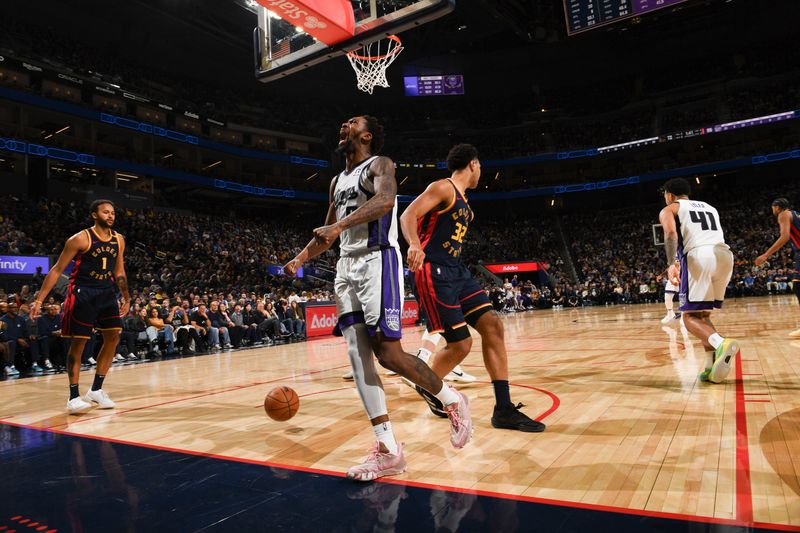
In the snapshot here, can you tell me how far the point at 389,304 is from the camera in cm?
265

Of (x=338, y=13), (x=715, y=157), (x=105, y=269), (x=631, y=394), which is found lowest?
(x=631, y=394)

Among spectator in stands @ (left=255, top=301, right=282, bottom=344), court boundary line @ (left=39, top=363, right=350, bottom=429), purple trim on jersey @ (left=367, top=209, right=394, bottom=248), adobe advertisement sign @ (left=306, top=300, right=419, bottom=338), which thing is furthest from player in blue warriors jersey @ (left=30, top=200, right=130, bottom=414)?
adobe advertisement sign @ (left=306, top=300, right=419, bottom=338)

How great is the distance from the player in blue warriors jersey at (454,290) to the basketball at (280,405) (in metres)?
0.99

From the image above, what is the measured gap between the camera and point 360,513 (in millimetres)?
2045

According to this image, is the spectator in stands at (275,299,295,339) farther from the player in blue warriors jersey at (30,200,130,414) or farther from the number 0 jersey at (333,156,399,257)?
the number 0 jersey at (333,156,399,257)

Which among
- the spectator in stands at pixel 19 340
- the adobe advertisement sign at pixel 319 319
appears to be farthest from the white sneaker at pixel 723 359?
the adobe advertisement sign at pixel 319 319

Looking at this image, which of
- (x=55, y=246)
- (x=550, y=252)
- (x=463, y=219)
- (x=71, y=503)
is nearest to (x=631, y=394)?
(x=463, y=219)

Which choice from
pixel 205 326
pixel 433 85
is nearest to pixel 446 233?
pixel 205 326

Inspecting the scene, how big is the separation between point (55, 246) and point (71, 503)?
63.5 ft

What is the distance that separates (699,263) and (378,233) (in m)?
3.36

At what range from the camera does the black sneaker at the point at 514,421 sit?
3.21 meters

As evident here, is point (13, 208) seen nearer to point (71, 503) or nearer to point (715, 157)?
point (71, 503)

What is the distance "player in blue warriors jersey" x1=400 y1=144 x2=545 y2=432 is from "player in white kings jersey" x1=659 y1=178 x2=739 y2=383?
213 centimetres

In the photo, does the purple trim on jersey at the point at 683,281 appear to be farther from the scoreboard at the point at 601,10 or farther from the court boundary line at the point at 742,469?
the scoreboard at the point at 601,10
